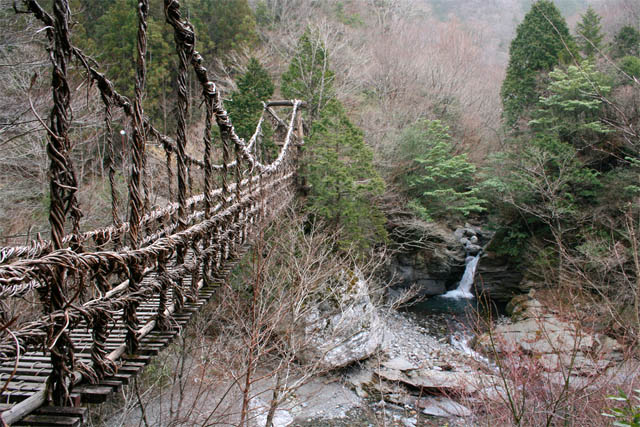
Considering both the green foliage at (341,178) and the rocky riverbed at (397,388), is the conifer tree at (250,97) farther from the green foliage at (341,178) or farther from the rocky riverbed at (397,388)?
the rocky riverbed at (397,388)

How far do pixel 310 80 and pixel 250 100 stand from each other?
1.97m

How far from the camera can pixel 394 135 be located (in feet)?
40.5

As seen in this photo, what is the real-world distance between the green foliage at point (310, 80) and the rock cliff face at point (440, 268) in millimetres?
4417

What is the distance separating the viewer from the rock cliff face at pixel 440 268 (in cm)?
1177

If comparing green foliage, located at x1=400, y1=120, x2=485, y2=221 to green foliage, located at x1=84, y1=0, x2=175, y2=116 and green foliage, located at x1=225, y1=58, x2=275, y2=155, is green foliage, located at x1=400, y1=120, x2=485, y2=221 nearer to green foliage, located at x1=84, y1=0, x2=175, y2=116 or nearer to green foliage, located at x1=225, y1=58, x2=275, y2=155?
green foliage, located at x1=225, y1=58, x2=275, y2=155

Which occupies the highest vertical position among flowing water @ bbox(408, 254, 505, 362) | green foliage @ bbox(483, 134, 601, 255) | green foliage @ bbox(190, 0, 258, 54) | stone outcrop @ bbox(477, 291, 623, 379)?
green foliage @ bbox(190, 0, 258, 54)

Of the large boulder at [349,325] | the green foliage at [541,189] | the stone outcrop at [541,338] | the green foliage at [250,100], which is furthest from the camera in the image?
the green foliage at [541,189]

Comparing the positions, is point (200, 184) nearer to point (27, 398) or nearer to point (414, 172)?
point (414, 172)

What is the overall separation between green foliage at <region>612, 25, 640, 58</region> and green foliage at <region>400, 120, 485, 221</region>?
259 inches

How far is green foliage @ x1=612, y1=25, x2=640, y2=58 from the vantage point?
1299cm

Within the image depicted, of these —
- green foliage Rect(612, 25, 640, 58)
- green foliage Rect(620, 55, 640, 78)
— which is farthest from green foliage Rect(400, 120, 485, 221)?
green foliage Rect(612, 25, 640, 58)

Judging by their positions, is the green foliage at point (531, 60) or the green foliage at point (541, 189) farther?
the green foliage at point (531, 60)

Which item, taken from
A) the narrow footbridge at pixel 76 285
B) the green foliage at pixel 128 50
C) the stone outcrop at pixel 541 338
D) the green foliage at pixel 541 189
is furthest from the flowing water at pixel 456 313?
the green foliage at pixel 128 50

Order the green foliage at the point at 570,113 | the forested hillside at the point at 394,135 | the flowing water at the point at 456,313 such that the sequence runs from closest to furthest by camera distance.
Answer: the forested hillside at the point at 394,135 < the flowing water at the point at 456,313 < the green foliage at the point at 570,113
